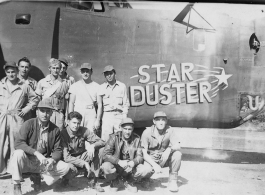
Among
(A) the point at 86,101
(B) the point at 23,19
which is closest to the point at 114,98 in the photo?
(A) the point at 86,101

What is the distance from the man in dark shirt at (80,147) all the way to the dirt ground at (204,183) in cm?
34

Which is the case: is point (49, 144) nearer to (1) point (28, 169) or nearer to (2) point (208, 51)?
(1) point (28, 169)

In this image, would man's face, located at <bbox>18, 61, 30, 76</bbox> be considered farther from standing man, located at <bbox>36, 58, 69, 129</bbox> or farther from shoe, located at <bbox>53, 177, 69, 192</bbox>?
shoe, located at <bbox>53, 177, 69, 192</bbox>

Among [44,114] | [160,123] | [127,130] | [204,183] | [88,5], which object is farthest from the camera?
[88,5]

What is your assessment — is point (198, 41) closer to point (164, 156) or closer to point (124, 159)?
point (164, 156)

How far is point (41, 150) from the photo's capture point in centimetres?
421

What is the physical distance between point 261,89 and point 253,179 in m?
1.72

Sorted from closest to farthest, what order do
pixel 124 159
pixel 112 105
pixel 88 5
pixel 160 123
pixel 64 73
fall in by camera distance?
pixel 124 159 → pixel 160 123 → pixel 112 105 → pixel 64 73 → pixel 88 5

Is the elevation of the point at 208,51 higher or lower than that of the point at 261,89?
higher

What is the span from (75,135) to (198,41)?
9.52 ft

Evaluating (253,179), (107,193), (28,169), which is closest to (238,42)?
(253,179)

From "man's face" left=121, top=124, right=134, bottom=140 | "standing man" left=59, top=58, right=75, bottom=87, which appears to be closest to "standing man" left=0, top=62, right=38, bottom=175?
"standing man" left=59, top=58, right=75, bottom=87

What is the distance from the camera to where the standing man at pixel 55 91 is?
190 inches

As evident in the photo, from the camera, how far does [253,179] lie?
17.0 ft
